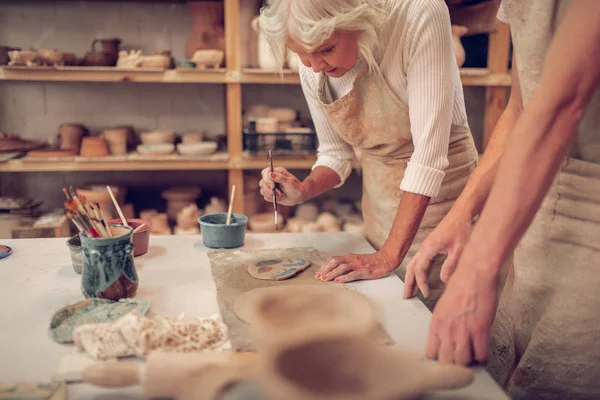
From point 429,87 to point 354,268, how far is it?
23.3 inches

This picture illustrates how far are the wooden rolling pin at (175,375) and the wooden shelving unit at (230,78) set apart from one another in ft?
8.44

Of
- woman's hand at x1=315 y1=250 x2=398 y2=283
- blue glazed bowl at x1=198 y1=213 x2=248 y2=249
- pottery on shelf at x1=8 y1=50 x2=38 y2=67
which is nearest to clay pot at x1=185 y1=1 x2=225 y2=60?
pottery on shelf at x1=8 y1=50 x2=38 y2=67

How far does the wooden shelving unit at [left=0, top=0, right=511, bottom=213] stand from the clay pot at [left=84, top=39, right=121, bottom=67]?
0.22 feet

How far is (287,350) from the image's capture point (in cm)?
65

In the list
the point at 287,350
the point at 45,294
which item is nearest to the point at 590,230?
the point at 287,350

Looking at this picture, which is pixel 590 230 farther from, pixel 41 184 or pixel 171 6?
pixel 41 184

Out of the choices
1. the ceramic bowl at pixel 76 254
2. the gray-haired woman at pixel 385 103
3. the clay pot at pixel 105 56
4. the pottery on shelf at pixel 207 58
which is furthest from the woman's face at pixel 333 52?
the clay pot at pixel 105 56

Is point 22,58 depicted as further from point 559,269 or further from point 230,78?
point 559,269

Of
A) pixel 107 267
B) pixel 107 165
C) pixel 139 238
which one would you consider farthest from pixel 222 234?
pixel 107 165

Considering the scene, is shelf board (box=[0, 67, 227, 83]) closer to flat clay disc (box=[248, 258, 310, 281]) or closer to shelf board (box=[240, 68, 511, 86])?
shelf board (box=[240, 68, 511, 86])

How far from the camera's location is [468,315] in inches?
36.0

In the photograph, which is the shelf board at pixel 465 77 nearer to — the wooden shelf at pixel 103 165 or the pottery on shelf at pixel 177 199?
the wooden shelf at pixel 103 165

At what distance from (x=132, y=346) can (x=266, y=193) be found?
907mm

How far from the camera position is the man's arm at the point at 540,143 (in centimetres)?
91
